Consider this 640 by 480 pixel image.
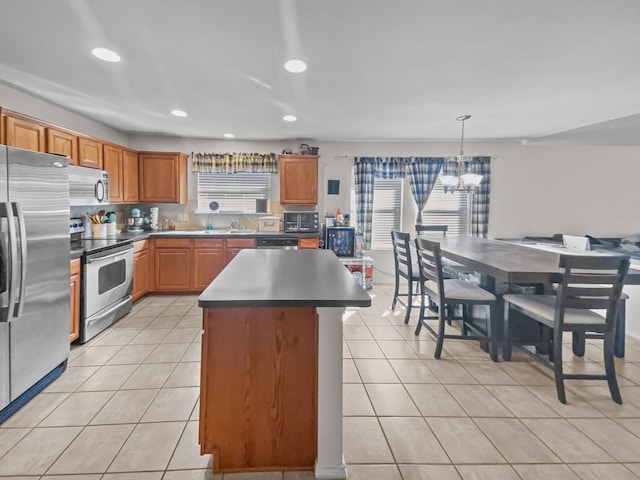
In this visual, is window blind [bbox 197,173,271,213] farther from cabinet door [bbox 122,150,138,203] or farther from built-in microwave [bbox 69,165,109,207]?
built-in microwave [bbox 69,165,109,207]

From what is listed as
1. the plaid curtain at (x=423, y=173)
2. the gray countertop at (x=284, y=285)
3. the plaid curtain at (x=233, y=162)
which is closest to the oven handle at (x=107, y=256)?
the gray countertop at (x=284, y=285)

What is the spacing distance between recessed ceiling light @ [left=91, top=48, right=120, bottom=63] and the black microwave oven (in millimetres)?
2884

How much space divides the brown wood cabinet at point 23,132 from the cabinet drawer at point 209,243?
1.97 meters

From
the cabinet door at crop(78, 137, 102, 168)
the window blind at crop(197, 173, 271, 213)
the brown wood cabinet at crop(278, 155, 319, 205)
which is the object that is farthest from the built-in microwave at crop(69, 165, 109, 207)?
the brown wood cabinet at crop(278, 155, 319, 205)

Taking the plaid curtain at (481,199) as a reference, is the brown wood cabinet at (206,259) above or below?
below

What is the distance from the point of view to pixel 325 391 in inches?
58.8

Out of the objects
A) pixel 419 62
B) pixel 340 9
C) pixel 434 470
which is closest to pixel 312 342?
pixel 434 470

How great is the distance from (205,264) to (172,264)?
445mm

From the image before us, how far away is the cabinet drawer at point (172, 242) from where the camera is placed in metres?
4.52

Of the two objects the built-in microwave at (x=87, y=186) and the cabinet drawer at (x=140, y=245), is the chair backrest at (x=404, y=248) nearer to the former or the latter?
the cabinet drawer at (x=140, y=245)

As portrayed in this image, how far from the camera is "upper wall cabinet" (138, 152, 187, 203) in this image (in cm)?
480

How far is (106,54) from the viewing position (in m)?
2.38

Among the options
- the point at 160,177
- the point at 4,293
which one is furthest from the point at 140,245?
the point at 4,293

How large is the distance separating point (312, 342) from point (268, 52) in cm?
198
